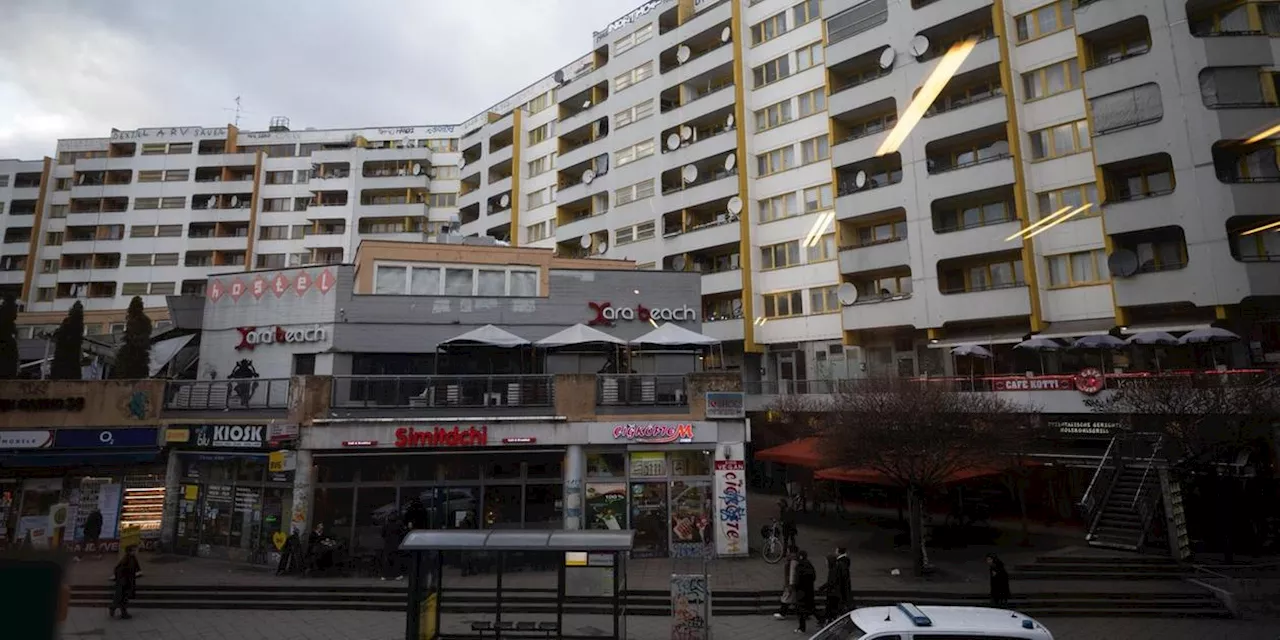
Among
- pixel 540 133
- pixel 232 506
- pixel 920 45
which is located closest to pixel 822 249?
pixel 920 45

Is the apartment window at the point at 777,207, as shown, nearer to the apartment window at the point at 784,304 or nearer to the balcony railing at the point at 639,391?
the apartment window at the point at 784,304

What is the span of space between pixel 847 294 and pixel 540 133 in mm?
30087

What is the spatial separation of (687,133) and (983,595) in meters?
32.4

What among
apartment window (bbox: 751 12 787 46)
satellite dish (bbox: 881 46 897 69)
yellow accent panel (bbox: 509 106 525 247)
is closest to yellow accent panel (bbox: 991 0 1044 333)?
satellite dish (bbox: 881 46 897 69)

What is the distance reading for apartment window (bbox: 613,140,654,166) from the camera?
44.0 m

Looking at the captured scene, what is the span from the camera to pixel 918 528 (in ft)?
57.7

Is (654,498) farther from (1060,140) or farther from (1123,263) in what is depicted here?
(1060,140)

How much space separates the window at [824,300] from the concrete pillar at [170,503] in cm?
2916

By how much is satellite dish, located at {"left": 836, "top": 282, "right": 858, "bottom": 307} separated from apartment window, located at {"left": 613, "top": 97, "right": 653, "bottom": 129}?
18770mm

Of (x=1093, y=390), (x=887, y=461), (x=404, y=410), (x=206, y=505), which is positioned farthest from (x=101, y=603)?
(x=1093, y=390)

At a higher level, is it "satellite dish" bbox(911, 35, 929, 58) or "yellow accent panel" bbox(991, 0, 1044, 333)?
"satellite dish" bbox(911, 35, 929, 58)

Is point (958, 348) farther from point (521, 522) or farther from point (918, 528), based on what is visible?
point (521, 522)

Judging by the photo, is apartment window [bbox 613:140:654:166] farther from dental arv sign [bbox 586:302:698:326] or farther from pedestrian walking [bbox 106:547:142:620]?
pedestrian walking [bbox 106:547:142:620]

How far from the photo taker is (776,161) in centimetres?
3891
